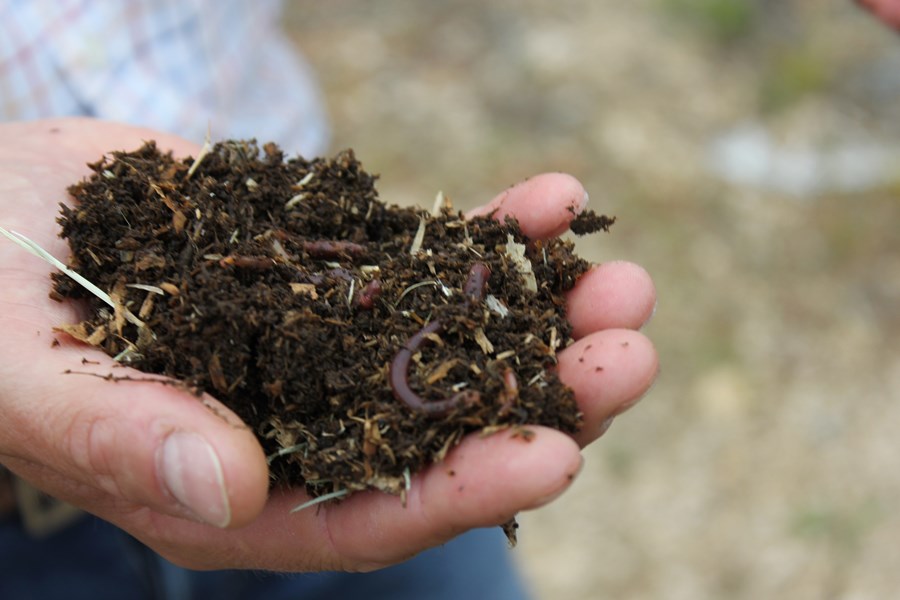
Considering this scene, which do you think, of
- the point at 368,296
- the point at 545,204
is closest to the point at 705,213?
the point at 545,204

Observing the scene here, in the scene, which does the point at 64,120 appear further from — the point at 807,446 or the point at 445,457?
the point at 807,446

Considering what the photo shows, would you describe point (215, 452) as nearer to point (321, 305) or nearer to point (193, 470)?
point (193, 470)

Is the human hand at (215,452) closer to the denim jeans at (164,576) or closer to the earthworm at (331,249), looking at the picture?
the earthworm at (331,249)

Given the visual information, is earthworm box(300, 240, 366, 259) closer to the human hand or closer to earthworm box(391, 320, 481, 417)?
earthworm box(391, 320, 481, 417)

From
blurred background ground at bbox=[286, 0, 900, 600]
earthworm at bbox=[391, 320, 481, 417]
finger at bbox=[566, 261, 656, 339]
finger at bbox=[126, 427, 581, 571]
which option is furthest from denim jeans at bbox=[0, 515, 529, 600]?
blurred background ground at bbox=[286, 0, 900, 600]

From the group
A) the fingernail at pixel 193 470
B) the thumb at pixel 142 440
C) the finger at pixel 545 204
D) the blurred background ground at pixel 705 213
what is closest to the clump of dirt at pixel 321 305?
the finger at pixel 545 204
